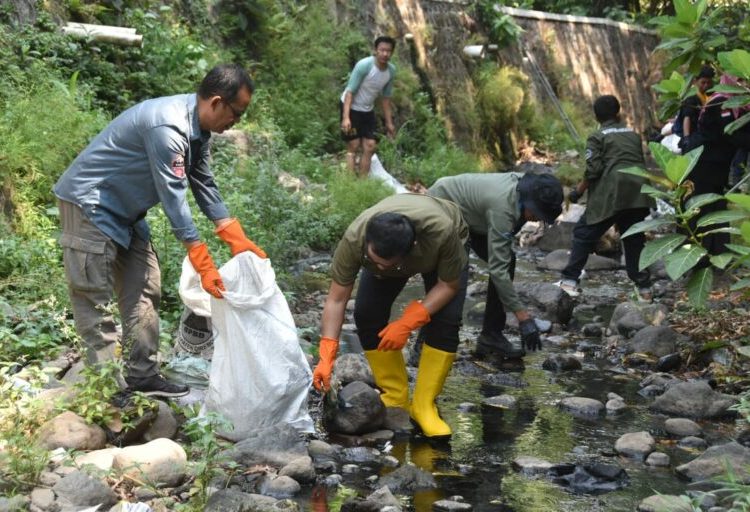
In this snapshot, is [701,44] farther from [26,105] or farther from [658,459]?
[26,105]

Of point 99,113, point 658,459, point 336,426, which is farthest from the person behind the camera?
point 99,113

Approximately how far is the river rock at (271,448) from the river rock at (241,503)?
42cm

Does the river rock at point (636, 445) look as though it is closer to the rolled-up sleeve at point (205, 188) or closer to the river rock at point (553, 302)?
the rolled-up sleeve at point (205, 188)

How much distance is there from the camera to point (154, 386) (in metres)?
4.62

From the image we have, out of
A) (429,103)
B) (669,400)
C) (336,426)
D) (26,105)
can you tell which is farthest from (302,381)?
(429,103)

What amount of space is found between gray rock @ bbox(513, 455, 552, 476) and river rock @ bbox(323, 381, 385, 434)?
0.73m

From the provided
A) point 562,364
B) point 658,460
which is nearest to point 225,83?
point 658,460

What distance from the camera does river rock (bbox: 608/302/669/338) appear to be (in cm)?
707

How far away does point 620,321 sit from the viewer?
23.6 ft

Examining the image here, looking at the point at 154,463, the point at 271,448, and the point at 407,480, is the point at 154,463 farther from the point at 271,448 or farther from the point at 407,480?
the point at 407,480

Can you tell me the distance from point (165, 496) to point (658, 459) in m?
2.19

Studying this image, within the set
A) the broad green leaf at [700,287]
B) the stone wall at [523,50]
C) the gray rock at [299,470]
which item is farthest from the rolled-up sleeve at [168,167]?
the stone wall at [523,50]

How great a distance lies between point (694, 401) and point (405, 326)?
5.53ft

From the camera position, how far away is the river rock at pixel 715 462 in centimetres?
421
